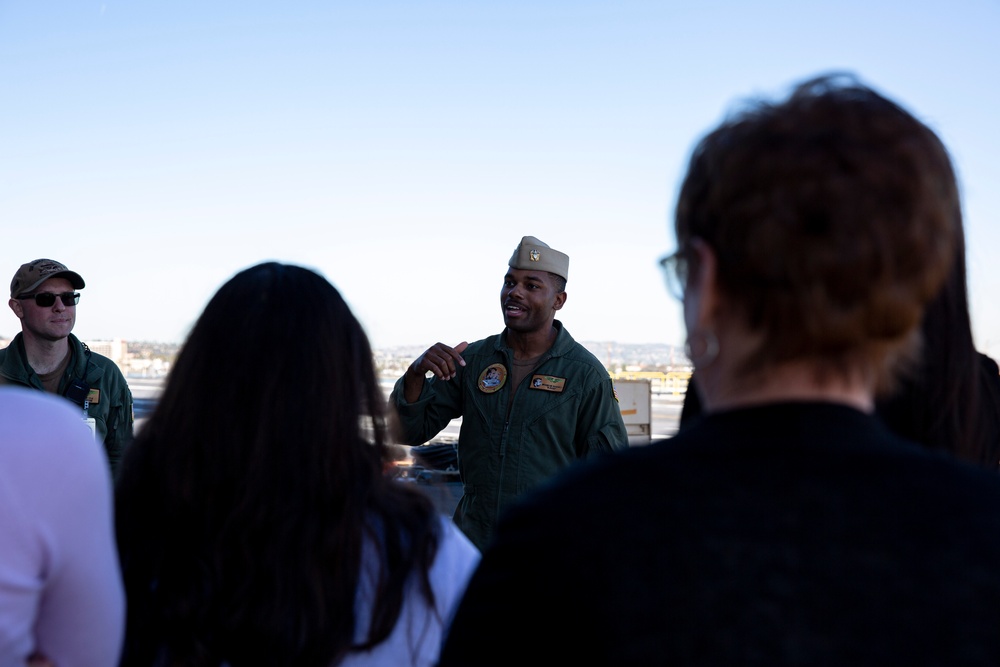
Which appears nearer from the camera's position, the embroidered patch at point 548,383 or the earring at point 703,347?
the earring at point 703,347

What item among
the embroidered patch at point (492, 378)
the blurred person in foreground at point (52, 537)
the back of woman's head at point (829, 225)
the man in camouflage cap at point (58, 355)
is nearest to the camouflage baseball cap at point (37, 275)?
the man in camouflage cap at point (58, 355)

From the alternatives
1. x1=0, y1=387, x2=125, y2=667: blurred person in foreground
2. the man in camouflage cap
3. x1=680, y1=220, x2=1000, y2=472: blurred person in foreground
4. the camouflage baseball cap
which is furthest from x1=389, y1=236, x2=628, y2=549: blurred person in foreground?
x1=0, y1=387, x2=125, y2=667: blurred person in foreground

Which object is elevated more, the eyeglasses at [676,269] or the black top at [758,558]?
the eyeglasses at [676,269]

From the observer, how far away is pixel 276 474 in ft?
4.46

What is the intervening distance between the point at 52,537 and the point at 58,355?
4.00 m

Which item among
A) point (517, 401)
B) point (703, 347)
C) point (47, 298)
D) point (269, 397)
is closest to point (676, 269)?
point (703, 347)

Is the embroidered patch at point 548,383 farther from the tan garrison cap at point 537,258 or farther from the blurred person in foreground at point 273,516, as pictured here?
the blurred person in foreground at point 273,516

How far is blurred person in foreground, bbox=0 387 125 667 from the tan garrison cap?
348 centimetres

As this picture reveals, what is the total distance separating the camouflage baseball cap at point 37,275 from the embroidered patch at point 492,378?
2441 millimetres

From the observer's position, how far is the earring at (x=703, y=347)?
3.02 ft

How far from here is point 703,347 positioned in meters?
0.93

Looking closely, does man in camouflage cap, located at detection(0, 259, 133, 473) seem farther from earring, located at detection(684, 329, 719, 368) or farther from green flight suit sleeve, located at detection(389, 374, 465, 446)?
earring, located at detection(684, 329, 719, 368)

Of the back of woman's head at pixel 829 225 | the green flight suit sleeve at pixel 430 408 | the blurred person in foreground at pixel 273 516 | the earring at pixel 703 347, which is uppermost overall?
the back of woman's head at pixel 829 225

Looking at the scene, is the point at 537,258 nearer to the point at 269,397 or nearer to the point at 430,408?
the point at 430,408
